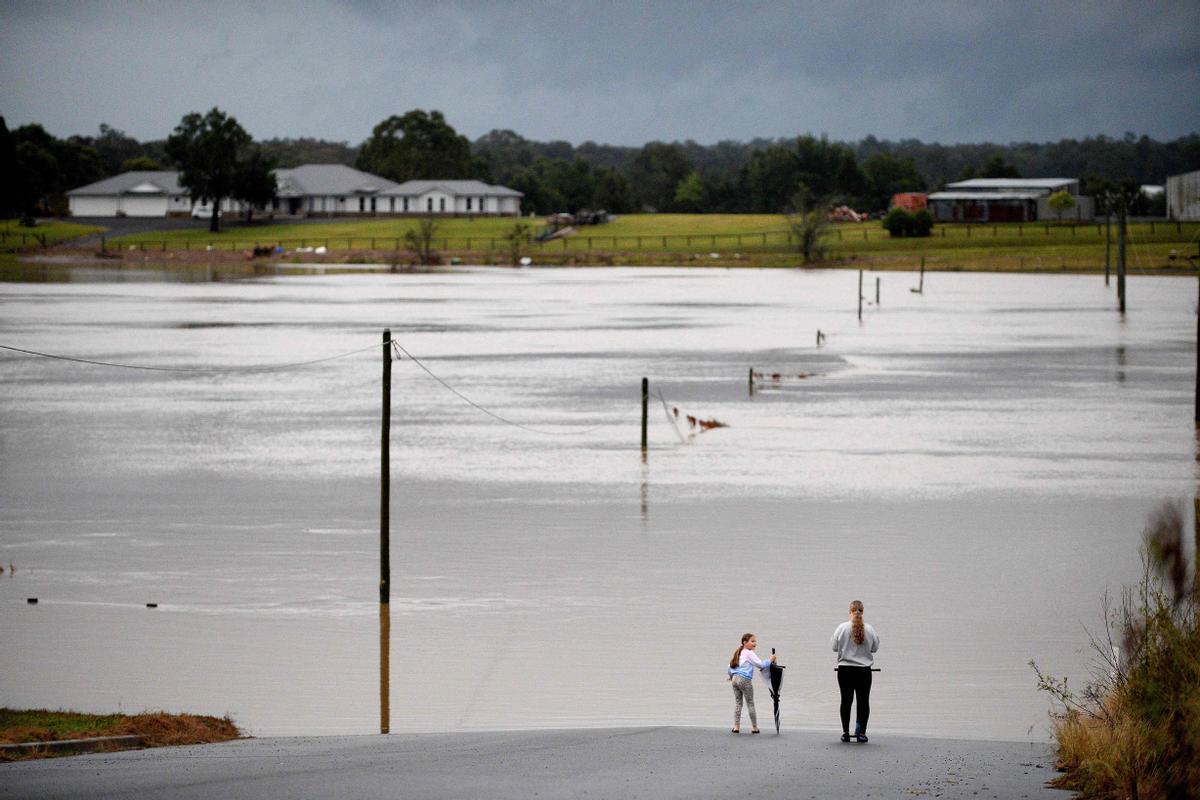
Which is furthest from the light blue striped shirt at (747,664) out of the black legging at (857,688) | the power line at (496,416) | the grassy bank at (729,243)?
the grassy bank at (729,243)

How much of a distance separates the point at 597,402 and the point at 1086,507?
19.5m

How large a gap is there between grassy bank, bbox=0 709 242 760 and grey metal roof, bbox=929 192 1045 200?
546 ft

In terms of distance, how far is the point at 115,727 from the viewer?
57.2 ft

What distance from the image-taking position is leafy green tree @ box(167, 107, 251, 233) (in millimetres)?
180000

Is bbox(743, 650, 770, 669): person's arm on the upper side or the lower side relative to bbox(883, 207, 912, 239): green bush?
lower

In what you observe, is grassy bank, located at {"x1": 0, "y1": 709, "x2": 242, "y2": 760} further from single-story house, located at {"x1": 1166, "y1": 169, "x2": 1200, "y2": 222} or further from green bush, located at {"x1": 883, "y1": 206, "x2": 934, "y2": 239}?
single-story house, located at {"x1": 1166, "y1": 169, "x2": 1200, "y2": 222}

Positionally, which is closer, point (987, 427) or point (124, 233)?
point (987, 427)

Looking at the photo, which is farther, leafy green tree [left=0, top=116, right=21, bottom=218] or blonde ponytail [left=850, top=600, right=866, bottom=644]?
leafy green tree [left=0, top=116, right=21, bottom=218]

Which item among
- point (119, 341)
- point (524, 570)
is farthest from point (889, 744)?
point (119, 341)

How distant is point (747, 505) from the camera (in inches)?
1353

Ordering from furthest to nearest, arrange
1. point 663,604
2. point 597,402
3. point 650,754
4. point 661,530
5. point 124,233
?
point 124,233 < point 597,402 < point 661,530 < point 663,604 < point 650,754

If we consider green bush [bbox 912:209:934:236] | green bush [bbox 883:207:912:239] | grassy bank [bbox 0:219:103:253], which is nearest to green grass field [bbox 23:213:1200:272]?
green bush [bbox 912:209:934:236]

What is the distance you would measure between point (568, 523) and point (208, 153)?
15582 cm

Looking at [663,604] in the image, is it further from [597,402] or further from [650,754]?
[597,402]
